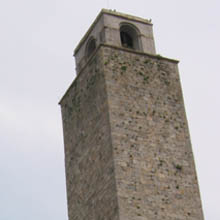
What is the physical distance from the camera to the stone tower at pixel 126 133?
31.9 meters

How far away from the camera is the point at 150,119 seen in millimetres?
33781

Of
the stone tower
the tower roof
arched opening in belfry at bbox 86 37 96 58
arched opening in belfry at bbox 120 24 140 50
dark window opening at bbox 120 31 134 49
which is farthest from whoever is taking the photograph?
arched opening in belfry at bbox 86 37 96 58

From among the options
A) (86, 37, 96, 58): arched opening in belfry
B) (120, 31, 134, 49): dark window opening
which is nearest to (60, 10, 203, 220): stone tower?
(120, 31, 134, 49): dark window opening

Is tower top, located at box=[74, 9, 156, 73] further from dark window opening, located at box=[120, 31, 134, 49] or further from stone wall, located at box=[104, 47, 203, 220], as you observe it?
stone wall, located at box=[104, 47, 203, 220]

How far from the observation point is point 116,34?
36219 millimetres

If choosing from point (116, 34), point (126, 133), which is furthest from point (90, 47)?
point (126, 133)

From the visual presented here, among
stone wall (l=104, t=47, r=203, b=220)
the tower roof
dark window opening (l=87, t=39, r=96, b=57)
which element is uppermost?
the tower roof

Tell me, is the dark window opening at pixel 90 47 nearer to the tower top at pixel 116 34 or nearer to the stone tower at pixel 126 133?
the tower top at pixel 116 34

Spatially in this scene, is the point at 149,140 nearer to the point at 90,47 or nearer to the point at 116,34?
the point at 116,34

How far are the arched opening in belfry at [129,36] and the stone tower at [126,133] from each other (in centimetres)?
2

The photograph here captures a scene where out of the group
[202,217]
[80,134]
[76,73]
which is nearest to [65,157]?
[80,134]

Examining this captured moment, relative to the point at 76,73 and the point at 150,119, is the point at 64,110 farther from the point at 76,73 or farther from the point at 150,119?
the point at 150,119

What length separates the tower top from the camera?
3622cm

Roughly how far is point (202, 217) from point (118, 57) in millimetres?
7235
